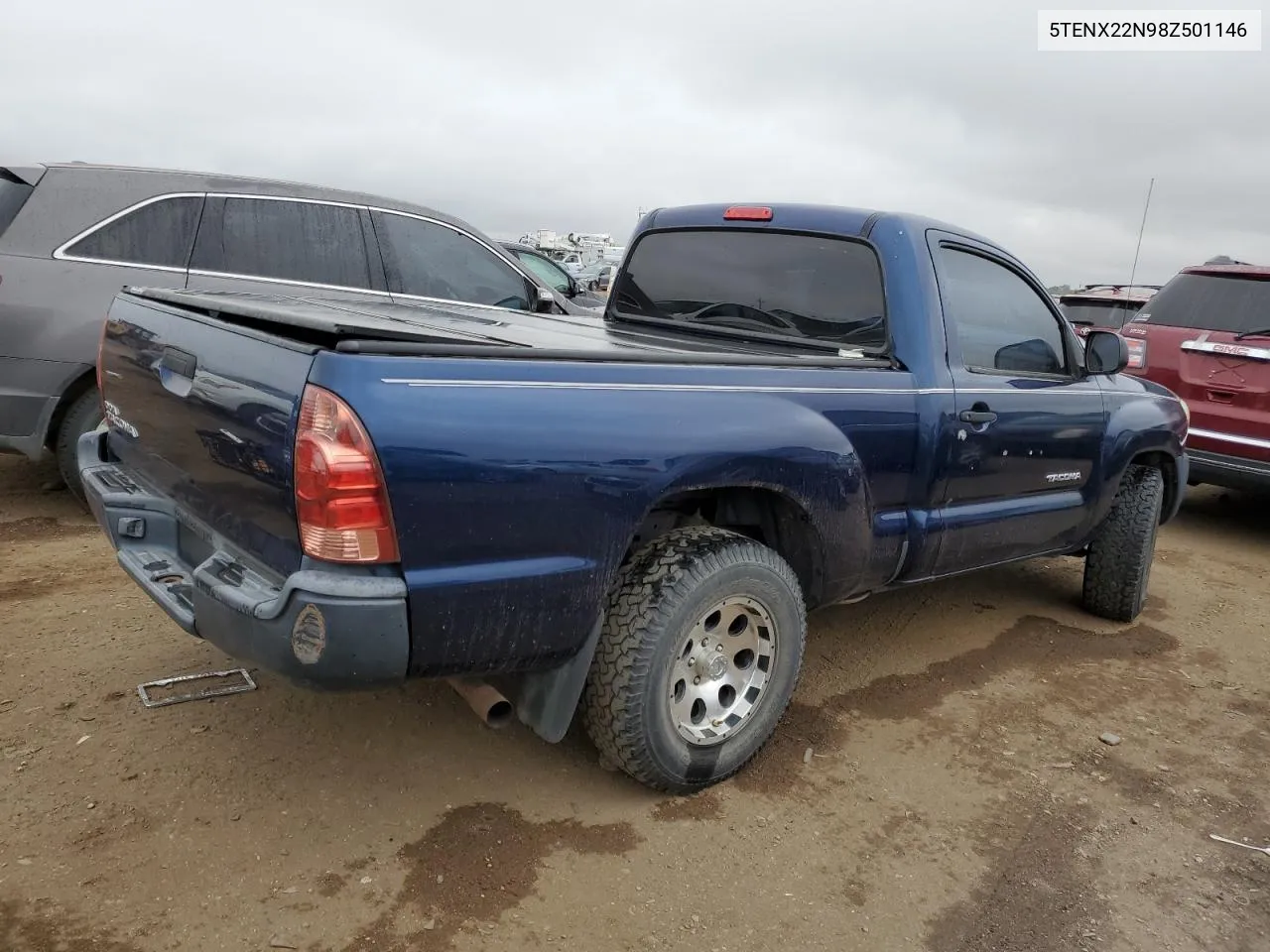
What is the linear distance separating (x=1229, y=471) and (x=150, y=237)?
6.53 metres

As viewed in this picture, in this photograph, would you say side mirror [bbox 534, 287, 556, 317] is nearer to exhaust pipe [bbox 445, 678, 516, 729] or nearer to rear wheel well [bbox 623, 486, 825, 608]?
rear wheel well [bbox 623, 486, 825, 608]

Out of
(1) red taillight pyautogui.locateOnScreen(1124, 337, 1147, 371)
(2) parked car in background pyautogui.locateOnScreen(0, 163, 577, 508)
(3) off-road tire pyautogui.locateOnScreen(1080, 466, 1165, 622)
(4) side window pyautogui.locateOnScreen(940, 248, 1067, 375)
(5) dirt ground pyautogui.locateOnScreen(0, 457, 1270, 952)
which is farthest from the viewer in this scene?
(1) red taillight pyautogui.locateOnScreen(1124, 337, 1147, 371)

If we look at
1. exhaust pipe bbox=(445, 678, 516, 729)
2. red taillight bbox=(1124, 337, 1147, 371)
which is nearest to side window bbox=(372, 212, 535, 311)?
exhaust pipe bbox=(445, 678, 516, 729)

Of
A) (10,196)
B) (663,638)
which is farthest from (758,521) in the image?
(10,196)

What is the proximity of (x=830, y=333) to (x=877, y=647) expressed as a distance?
148cm

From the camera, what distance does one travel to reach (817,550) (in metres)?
2.96

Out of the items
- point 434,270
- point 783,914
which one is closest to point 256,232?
point 434,270

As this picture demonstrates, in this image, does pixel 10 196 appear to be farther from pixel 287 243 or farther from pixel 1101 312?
pixel 1101 312

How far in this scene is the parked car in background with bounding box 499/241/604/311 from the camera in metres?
8.02

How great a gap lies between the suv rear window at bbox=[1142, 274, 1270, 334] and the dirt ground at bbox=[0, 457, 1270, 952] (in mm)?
3169

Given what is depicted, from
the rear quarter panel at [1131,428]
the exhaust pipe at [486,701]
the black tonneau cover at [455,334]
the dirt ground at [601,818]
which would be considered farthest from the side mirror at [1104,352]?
the exhaust pipe at [486,701]

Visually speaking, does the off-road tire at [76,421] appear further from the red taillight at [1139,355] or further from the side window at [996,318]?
the red taillight at [1139,355]

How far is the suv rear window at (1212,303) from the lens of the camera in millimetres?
6152

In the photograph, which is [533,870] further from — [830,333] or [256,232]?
[256,232]
